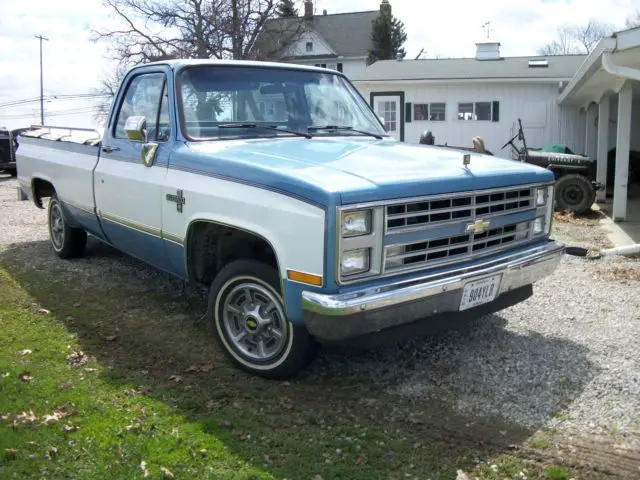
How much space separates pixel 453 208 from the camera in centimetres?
384

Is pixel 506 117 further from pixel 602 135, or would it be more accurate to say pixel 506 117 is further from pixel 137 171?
pixel 137 171

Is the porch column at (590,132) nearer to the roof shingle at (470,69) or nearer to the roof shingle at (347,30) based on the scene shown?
the roof shingle at (470,69)

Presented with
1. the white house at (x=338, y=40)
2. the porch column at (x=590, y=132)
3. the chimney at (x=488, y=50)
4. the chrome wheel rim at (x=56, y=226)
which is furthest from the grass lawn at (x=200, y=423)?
the white house at (x=338, y=40)

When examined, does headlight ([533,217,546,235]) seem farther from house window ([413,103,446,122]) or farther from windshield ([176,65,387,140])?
house window ([413,103,446,122])

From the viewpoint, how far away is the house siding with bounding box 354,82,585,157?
1911 centimetres

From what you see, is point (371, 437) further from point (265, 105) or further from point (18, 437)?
point (265, 105)

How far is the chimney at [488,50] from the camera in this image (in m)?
23.4

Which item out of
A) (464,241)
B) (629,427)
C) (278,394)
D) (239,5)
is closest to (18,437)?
(278,394)

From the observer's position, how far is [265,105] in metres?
5.04

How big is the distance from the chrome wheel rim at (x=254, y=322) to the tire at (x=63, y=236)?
3.69 meters

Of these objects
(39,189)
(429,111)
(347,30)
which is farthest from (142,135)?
(347,30)

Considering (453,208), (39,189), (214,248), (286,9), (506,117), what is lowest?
(214,248)

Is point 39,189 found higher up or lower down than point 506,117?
lower down

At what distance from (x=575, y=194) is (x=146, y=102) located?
9579 millimetres
